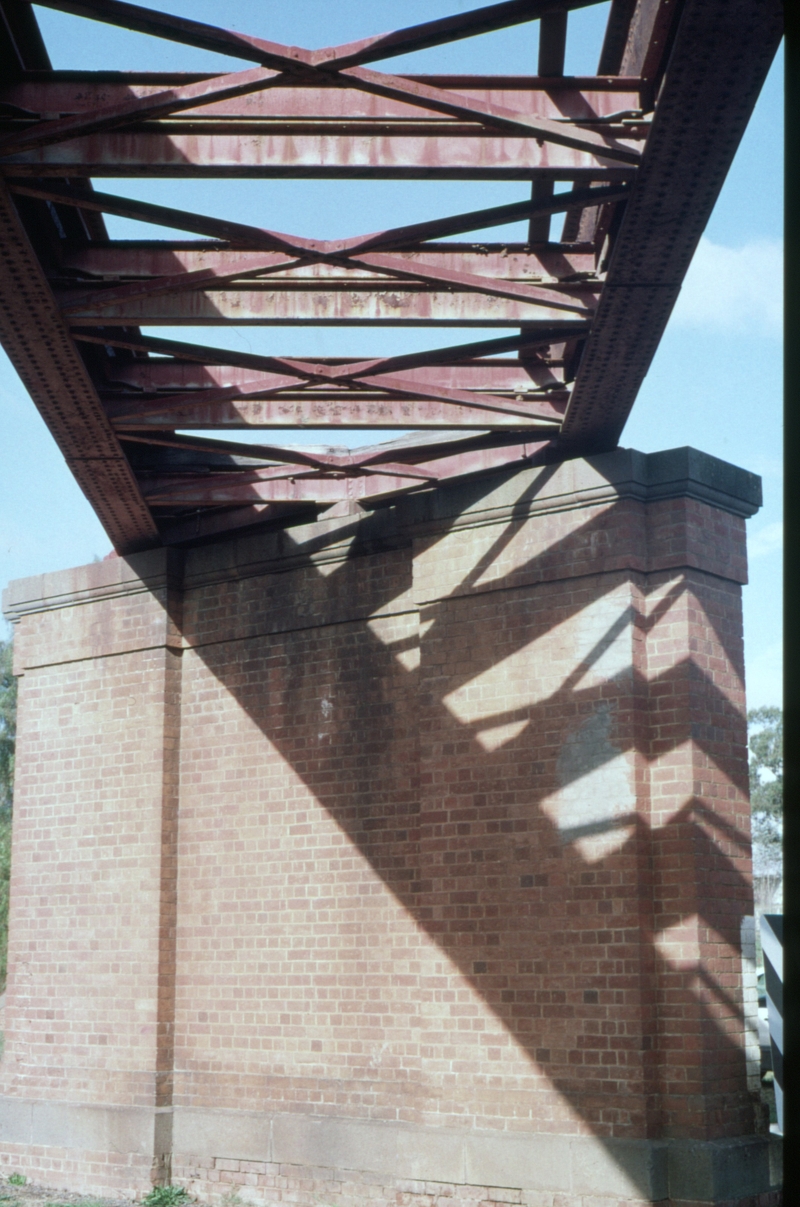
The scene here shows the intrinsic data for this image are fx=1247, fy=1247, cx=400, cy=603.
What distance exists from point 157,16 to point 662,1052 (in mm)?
6337

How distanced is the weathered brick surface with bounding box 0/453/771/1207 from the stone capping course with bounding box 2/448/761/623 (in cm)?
3

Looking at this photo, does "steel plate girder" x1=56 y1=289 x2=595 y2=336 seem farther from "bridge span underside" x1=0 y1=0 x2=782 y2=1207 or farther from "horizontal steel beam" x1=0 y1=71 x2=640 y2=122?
"horizontal steel beam" x1=0 y1=71 x2=640 y2=122

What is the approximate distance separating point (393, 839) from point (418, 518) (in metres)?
2.45

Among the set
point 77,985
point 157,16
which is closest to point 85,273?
point 157,16

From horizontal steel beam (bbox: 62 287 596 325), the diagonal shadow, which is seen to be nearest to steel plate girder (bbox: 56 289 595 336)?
horizontal steel beam (bbox: 62 287 596 325)

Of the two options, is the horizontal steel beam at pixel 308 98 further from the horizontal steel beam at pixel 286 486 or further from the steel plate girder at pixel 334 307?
the horizontal steel beam at pixel 286 486

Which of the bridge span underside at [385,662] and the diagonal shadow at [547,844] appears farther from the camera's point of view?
the diagonal shadow at [547,844]

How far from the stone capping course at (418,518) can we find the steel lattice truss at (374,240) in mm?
340

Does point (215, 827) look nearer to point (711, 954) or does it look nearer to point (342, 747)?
point (342, 747)

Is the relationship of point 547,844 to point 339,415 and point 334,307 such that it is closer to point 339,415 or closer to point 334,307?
point 339,415

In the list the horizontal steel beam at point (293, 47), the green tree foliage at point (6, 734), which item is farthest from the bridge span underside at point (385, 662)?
the green tree foliage at point (6, 734)

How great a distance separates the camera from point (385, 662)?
385 inches

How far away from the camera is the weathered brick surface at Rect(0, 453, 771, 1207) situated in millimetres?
7930

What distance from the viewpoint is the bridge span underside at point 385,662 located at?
5656mm
